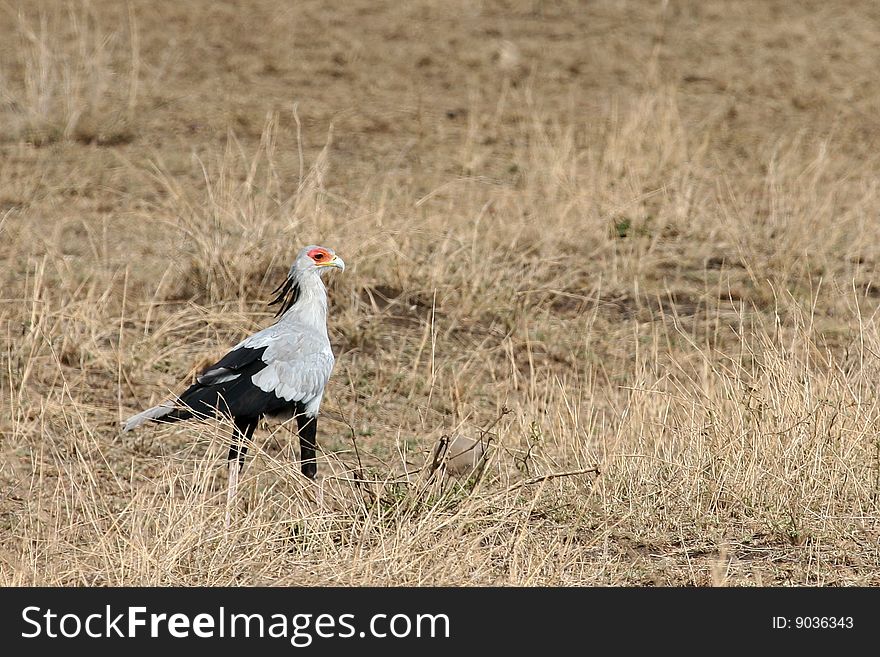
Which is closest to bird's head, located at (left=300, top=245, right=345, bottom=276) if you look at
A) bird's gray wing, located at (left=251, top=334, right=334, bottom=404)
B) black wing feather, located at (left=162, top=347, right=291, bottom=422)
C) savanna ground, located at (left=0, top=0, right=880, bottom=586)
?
bird's gray wing, located at (left=251, top=334, right=334, bottom=404)

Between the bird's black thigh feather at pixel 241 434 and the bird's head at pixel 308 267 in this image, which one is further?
the bird's head at pixel 308 267

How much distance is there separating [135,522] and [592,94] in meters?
7.06

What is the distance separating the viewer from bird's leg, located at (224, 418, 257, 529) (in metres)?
4.30

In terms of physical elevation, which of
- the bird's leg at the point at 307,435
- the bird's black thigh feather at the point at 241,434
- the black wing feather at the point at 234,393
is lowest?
the bird's leg at the point at 307,435

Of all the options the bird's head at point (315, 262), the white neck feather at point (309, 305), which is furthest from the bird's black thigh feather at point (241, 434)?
the bird's head at point (315, 262)

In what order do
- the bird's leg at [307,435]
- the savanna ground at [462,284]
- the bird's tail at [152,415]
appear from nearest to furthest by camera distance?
the savanna ground at [462,284] < the bird's tail at [152,415] < the bird's leg at [307,435]

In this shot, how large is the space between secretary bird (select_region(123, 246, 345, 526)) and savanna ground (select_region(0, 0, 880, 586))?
0.12 meters

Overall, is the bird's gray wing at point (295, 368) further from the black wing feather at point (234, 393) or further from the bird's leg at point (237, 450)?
the bird's leg at point (237, 450)

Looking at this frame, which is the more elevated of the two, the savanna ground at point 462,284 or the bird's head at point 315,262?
the bird's head at point 315,262

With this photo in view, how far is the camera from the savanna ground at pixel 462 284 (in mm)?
4203

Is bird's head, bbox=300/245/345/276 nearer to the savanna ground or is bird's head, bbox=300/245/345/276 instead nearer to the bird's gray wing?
the bird's gray wing

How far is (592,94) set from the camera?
33.8 feet

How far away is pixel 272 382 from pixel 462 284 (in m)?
2.03
